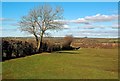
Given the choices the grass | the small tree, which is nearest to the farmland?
the grass

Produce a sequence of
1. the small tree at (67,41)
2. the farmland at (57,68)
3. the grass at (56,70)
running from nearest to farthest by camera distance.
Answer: the grass at (56,70) → the farmland at (57,68) → the small tree at (67,41)

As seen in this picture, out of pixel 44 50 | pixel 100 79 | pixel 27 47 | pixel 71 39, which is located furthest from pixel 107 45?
pixel 100 79

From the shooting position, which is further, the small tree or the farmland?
the small tree

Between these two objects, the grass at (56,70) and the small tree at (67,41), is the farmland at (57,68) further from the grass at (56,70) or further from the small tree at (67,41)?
the small tree at (67,41)

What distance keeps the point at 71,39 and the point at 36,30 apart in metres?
30.4

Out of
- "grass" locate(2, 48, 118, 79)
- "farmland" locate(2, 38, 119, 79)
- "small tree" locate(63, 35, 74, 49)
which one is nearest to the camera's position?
"grass" locate(2, 48, 118, 79)

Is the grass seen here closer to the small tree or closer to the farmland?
the farmland

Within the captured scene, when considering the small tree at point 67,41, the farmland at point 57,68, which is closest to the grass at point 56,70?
the farmland at point 57,68

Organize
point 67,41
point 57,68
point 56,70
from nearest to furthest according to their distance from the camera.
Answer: point 56,70 → point 57,68 → point 67,41

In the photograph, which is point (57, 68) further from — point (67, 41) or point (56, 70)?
point (67, 41)

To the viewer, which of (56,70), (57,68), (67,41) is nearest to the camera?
(56,70)

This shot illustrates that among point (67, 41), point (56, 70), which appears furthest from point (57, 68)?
point (67, 41)

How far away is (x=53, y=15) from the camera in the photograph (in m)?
51.2

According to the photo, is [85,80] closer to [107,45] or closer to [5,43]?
[5,43]
